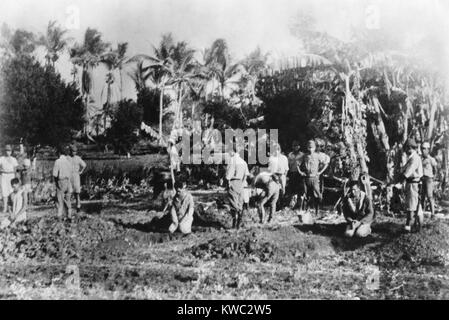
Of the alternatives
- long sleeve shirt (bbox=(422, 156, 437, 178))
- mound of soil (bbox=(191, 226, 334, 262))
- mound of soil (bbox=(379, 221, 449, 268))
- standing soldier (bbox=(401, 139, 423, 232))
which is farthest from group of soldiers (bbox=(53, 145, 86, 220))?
long sleeve shirt (bbox=(422, 156, 437, 178))

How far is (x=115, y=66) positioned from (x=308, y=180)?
4335 millimetres

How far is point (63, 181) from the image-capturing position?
9359 mm

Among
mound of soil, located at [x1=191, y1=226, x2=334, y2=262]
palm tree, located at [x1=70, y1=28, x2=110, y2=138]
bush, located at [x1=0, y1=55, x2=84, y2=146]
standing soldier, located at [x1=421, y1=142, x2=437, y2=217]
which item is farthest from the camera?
bush, located at [x1=0, y1=55, x2=84, y2=146]

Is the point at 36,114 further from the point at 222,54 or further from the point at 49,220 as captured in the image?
the point at 222,54

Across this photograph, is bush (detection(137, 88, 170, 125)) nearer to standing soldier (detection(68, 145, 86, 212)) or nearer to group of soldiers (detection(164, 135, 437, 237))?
standing soldier (detection(68, 145, 86, 212))

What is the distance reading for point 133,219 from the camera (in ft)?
31.7

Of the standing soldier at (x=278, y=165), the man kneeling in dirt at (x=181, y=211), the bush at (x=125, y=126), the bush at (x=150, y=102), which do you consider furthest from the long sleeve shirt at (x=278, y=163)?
the bush at (x=125, y=126)

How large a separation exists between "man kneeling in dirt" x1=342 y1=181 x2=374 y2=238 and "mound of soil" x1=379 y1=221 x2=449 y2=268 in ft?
1.71

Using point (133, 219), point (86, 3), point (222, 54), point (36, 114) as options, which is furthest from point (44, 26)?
point (133, 219)

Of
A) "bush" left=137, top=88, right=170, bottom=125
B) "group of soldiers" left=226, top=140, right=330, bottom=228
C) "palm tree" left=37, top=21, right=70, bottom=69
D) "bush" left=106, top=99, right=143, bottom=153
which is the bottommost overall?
"group of soldiers" left=226, top=140, right=330, bottom=228

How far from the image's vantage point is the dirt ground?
7.46 metres
